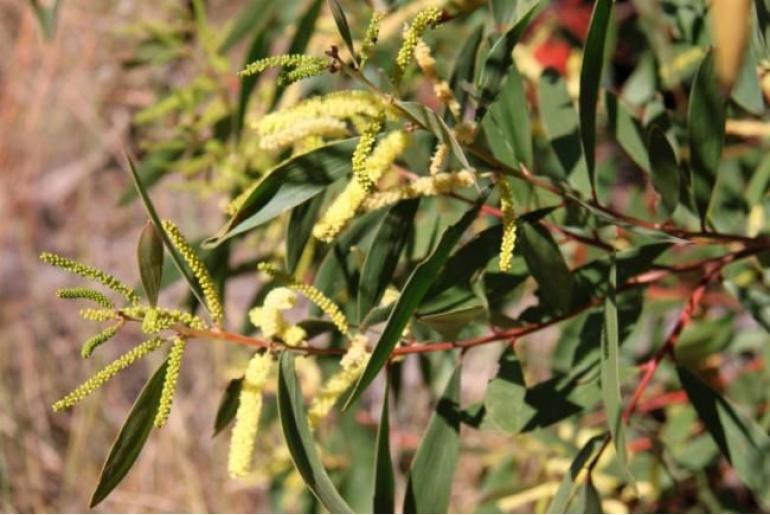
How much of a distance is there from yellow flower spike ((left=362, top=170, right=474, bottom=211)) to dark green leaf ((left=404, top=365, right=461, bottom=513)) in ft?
0.74

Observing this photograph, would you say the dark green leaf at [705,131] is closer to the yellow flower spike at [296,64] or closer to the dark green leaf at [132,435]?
the yellow flower spike at [296,64]

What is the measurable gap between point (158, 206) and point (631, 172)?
4.09 ft

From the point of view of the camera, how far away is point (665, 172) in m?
0.94

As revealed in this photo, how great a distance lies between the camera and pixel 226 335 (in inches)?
30.6

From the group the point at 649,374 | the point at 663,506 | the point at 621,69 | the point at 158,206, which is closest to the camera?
the point at 649,374

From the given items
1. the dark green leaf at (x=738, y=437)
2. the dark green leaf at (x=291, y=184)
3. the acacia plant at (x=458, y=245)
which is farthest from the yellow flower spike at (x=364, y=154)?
the dark green leaf at (x=738, y=437)

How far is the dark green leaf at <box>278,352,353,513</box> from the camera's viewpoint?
80cm

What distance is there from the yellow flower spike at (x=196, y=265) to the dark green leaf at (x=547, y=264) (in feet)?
0.80

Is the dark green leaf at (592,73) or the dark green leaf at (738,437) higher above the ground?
the dark green leaf at (592,73)

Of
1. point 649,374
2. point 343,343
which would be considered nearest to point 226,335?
point 649,374

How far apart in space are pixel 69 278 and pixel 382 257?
7.17ft

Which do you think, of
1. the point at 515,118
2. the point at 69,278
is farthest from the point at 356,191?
the point at 69,278

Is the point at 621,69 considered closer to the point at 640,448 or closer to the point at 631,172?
the point at 631,172

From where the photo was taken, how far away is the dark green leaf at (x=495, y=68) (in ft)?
2.59
